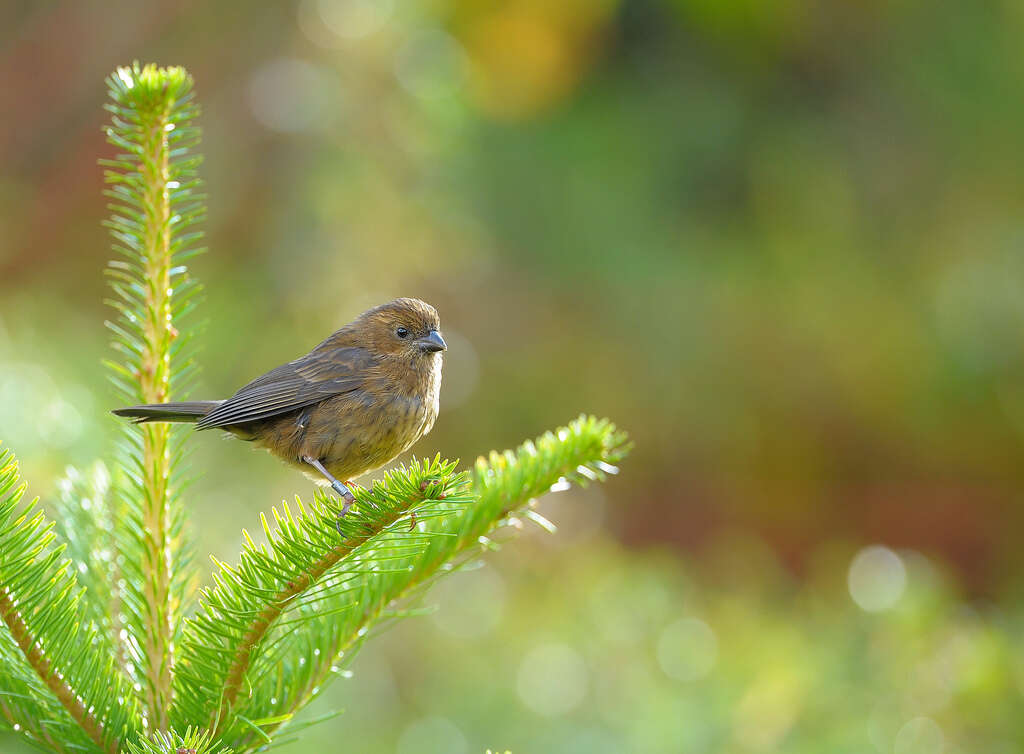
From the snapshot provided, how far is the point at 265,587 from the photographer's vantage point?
1456mm

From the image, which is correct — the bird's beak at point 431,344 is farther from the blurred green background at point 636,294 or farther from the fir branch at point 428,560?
the fir branch at point 428,560

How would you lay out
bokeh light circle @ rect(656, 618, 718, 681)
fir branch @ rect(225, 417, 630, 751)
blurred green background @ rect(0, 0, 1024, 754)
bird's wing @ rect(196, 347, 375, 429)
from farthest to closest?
1. blurred green background @ rect(0, 0, 1024, 754)
2. bokeh light circle @ rect(656, 618, 718, 681)
3. bird's wing @ rect(196, 347, 375, 429)
4. fir branch @ rect(225, 417, 630, 751)

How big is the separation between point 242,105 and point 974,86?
3.85 m

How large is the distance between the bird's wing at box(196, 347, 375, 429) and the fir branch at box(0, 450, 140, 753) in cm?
102

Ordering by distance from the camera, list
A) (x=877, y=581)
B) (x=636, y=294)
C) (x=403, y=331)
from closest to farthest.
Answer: (x=877, y=581) → (x=403, y=331) → (x=636, y=294)

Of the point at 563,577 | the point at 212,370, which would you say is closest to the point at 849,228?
the point at 563,577

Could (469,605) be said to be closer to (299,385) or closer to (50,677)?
(299,385)

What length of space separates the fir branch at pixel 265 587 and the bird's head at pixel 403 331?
1529 mm

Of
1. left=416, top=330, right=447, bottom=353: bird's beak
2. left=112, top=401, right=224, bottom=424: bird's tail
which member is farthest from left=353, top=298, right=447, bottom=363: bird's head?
left=112, top=401, right=224, bottom=424: bird's tail

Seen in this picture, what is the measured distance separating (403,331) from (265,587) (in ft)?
5.71

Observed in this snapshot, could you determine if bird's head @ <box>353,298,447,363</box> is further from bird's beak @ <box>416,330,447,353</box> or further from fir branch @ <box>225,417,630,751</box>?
fir branch @ <box>225,417,630,751</box>

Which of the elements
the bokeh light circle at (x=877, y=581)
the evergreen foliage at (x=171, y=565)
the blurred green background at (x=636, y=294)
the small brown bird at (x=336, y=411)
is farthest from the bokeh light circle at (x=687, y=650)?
the evergreen foliage at (x=171, y=565)

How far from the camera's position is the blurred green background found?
2.91 metres

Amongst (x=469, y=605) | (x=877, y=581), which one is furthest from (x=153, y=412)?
(x=877, y=581)
